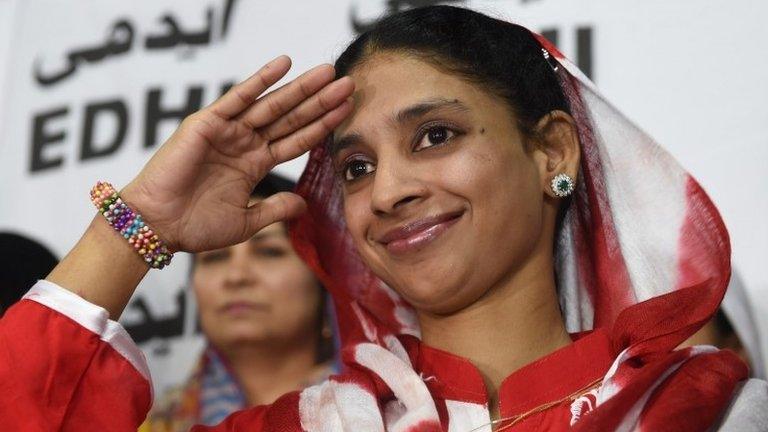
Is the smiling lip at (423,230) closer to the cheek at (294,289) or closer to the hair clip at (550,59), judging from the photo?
the hair clip at (550,59)

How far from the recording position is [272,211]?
5.73 ft

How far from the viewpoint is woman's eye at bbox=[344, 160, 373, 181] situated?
65.8 inches

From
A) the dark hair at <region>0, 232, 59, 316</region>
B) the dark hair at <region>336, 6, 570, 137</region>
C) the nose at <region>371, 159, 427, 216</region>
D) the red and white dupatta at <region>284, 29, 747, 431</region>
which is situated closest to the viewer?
the red and white dupatta at <region>284, 29, 747, 431</region>

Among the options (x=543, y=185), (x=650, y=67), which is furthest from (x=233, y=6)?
(x=543, y=185)

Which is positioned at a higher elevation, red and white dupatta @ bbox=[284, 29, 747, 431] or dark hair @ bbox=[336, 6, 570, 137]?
dark hair @ bbox=[336, 6, 570, 137]

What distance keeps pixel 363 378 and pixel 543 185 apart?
0.38 metres

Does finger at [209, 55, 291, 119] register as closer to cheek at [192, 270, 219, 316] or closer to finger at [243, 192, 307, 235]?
finger at [243, 192, 307, 235]

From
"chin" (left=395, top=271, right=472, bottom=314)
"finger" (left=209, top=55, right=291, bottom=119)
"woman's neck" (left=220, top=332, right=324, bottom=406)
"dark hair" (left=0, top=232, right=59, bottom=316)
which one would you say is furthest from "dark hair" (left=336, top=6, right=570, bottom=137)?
"dark hair" (left=0, top=232, right=59, bottom=316)

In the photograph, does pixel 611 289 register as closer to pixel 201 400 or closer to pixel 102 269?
pixel 102 269

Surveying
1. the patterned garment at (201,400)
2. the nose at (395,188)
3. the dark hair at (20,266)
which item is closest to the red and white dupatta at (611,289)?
the nose at (395,188)

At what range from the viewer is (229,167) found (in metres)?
1.73

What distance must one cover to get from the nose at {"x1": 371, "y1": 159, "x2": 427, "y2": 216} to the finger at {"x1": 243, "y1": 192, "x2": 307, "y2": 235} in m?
0.22

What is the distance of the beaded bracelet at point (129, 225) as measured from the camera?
5.30ft

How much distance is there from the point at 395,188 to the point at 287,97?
0.25 m
